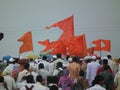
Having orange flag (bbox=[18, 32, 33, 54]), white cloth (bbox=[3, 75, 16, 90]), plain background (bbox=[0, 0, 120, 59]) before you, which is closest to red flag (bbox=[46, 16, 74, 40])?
orange flag (bbox=[18, 32, 33, 54])

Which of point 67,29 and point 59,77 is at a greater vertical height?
point 67,29

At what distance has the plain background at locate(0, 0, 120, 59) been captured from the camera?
28.2 m

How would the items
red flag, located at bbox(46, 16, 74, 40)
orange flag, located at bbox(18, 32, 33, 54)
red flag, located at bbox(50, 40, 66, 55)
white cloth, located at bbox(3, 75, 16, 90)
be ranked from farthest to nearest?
1. red flag, located at bbox(46, 16, 74, 40)
2. red flag, located at bbox(50, 40, 66, 55)
3. orange flag, located at bbox(18, 32, 33, 54)
4. white cloth, located at bbox(3, 75, 16, 90)

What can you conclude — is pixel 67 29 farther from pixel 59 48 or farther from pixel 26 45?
pixel 26 45

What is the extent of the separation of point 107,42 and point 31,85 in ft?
39.3

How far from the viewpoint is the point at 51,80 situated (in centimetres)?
797

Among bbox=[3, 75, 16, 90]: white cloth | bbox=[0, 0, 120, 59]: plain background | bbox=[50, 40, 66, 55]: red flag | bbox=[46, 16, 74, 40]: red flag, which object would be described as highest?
bbox=[0, 0, 120, 59]: plain background

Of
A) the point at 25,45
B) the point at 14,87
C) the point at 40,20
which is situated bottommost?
Result: the point at 14,87

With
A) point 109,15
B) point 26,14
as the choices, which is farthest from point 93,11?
point 26,14

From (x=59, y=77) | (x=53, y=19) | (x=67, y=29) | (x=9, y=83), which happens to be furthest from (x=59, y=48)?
(x=53, y=19)

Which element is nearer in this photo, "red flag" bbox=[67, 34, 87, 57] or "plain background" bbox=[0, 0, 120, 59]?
"red flag" bbox=[67, 34, 87, 57]

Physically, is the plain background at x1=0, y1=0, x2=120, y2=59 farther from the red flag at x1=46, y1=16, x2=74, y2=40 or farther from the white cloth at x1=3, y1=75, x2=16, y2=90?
the white cloth at x1=3, y1=75, x2=16, y2=90

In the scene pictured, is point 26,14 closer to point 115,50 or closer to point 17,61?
point 115,50

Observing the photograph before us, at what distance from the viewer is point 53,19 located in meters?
29.3
